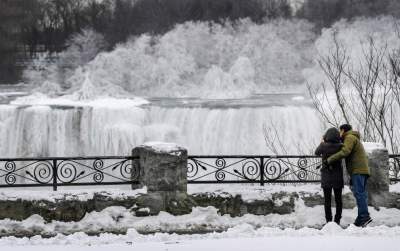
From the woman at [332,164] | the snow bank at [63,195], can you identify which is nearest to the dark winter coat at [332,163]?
the woman at [332,164]

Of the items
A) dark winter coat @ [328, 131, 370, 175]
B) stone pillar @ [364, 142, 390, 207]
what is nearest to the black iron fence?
stone pillar @ [364, 142, 390, 207]

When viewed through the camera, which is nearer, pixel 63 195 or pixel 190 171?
pixel 63 195

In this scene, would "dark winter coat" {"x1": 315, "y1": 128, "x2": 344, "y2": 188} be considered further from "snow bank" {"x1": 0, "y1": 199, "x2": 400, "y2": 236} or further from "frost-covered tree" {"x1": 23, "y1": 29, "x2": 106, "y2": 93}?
"frost-covered tree" {"x1": 23, "y1": 29, "x2": 106, "y2": 93}

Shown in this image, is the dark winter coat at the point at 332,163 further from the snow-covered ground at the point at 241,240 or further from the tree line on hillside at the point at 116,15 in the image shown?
the tree line on hillside at the point at 116,15

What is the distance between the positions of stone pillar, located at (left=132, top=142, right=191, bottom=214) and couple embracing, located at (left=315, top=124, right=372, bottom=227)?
80.4 inches

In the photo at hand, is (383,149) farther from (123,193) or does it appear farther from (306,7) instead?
(306,7)

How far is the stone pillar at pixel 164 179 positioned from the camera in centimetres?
819

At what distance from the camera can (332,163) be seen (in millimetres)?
7410

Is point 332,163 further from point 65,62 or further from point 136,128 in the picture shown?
point 65,62

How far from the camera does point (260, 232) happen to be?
7305 mm

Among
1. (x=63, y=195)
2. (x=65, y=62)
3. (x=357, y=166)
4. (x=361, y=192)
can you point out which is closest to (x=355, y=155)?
(x=357, y=166)

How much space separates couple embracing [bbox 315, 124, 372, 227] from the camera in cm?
739

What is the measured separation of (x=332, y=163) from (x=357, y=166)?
37cm

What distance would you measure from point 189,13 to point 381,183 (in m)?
37.9
